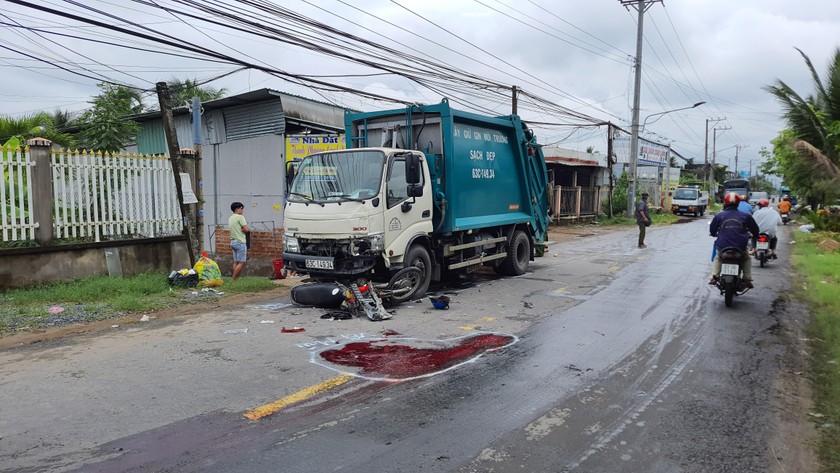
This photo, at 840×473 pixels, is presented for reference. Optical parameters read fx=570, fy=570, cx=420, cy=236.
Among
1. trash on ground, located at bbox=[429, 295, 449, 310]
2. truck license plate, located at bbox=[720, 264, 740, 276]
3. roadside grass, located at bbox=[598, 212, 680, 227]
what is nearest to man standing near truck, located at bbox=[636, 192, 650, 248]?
truck license plate, located at bbox=[720, 264, 740, 276]

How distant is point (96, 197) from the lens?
388 inches

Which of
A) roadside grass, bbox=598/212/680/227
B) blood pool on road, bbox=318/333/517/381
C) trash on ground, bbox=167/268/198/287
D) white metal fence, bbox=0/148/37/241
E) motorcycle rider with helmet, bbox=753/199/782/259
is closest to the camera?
blood pool on road, bbox=318/333/517/381

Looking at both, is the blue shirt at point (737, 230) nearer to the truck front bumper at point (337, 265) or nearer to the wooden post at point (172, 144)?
the truck front bumper at point (337, 265)

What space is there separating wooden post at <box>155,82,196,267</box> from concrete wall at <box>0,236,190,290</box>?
0.76 feet

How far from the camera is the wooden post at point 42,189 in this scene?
9.07 m

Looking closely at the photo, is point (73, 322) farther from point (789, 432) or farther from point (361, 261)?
point (789, 432)

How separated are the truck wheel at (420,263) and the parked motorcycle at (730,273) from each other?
4.38m

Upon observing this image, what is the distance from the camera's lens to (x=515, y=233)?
1180cm

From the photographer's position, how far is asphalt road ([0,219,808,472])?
142 inches

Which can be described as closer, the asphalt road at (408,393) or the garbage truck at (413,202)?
the asphalt road at (408,393)

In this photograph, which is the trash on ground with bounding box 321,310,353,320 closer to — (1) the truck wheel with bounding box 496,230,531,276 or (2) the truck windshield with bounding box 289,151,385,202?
(2) the truck windshield with bounding box 289,151,385,202

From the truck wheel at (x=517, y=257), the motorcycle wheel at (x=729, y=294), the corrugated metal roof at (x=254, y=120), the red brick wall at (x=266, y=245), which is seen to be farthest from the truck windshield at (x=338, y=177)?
the corrugated metal roof at (x=254, y=120)

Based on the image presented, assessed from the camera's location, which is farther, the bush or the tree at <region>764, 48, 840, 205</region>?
the bush

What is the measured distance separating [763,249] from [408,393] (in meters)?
11.4
